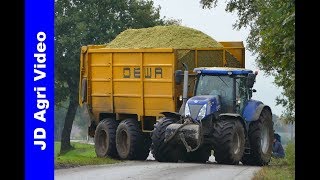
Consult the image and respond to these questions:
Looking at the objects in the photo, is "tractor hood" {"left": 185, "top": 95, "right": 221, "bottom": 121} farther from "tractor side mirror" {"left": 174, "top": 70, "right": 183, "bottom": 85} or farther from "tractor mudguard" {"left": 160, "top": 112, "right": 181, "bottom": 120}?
"tractor mudguard" {"left": 160, "top": 112, "right": 181, "bottom": 120}

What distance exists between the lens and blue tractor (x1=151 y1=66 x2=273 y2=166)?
69.4 ft

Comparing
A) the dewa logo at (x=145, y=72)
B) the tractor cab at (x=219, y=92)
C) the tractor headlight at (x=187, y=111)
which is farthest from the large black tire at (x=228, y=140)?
the dewa logo at (x=145, y=72)

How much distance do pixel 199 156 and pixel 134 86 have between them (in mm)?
3081

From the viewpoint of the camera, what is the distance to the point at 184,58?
78.2 ft

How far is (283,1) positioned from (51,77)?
213 inches

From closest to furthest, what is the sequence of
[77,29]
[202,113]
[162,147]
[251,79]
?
[251,79], [202,113], [162,147], [77,29]

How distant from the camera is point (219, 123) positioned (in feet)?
69.6

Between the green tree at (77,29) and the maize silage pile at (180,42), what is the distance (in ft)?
54.2

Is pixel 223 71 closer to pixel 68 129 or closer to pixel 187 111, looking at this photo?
pixel 187 111

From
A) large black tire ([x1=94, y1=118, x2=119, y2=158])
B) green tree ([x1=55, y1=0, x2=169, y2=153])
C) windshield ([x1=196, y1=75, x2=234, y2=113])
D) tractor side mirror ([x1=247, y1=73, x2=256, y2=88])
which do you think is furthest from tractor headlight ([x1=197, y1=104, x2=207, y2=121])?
green tree ([x1=55, y1=0, x2=169, y2=153])

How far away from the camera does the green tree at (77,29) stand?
4238 centimetres

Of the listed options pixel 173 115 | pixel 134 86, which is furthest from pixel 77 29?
pixel 173 115

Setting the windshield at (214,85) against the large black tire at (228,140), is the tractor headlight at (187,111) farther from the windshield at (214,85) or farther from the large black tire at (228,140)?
the large black tire at (228,140)

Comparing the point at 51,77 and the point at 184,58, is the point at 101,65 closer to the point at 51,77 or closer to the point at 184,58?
the point at 184,58
